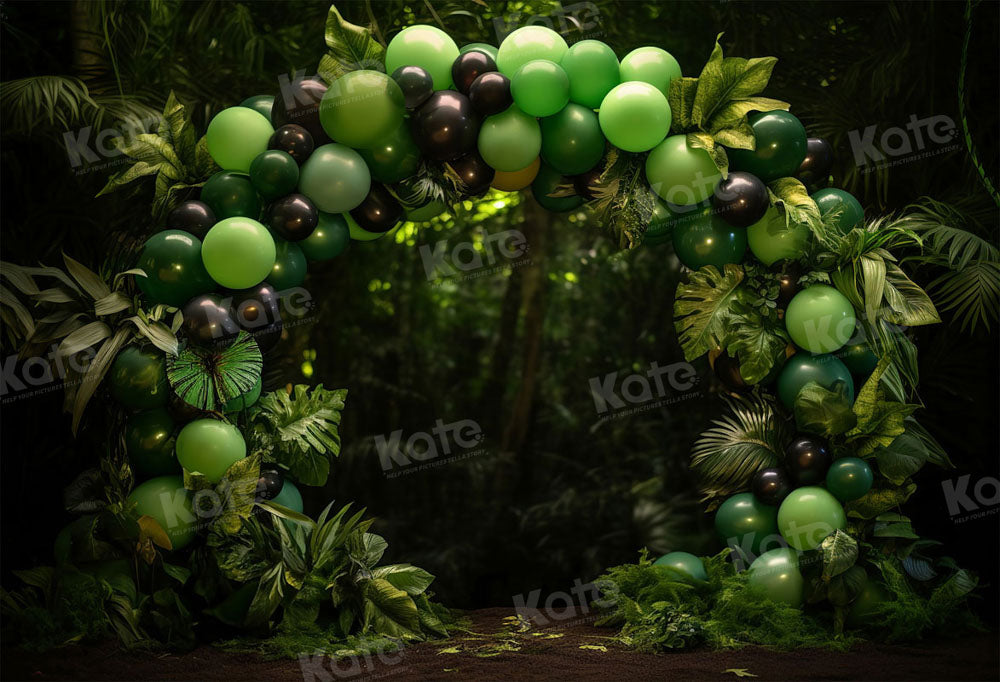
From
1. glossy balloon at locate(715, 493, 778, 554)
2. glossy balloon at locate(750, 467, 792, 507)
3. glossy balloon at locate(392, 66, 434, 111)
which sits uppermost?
glossy balloon at locate(392, 66, 434, 111)

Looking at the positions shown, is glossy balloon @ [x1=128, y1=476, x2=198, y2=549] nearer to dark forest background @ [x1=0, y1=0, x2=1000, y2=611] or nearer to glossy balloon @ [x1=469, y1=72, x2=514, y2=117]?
dark forest background @ [x1=0, y1=0, x2=1000, y2=611]

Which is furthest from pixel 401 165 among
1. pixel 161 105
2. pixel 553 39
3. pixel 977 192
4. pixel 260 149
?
pixel 977 192

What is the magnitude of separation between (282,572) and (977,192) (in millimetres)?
3524

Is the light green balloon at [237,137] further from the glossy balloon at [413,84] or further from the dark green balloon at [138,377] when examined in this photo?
the dark green balloon at [138,377]

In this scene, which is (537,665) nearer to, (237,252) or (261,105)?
(237,252)

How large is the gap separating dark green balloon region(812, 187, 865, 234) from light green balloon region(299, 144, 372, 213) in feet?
6.18

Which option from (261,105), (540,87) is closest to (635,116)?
(540,87)

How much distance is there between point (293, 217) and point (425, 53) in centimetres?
85

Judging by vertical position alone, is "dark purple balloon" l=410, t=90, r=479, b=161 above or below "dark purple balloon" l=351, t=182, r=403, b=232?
above

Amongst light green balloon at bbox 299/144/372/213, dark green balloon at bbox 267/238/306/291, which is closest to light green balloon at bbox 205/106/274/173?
light green balloon at bbox 299/144/372/213

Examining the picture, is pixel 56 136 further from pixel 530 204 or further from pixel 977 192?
pixel 977 192

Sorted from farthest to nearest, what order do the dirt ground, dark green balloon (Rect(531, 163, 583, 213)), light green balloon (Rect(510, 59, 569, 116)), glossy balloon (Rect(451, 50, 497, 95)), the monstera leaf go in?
dark green balloon (Rect(531, 163, 583, 213)) → glossy balloon (Rect(451, 50, 497, 95)) → light green balloon (Rect(510, 59, 569, 116)) → the monstera leaf → the dirt ground

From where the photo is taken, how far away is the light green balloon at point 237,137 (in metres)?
3.71

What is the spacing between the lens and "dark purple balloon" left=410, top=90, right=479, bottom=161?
3.62m
